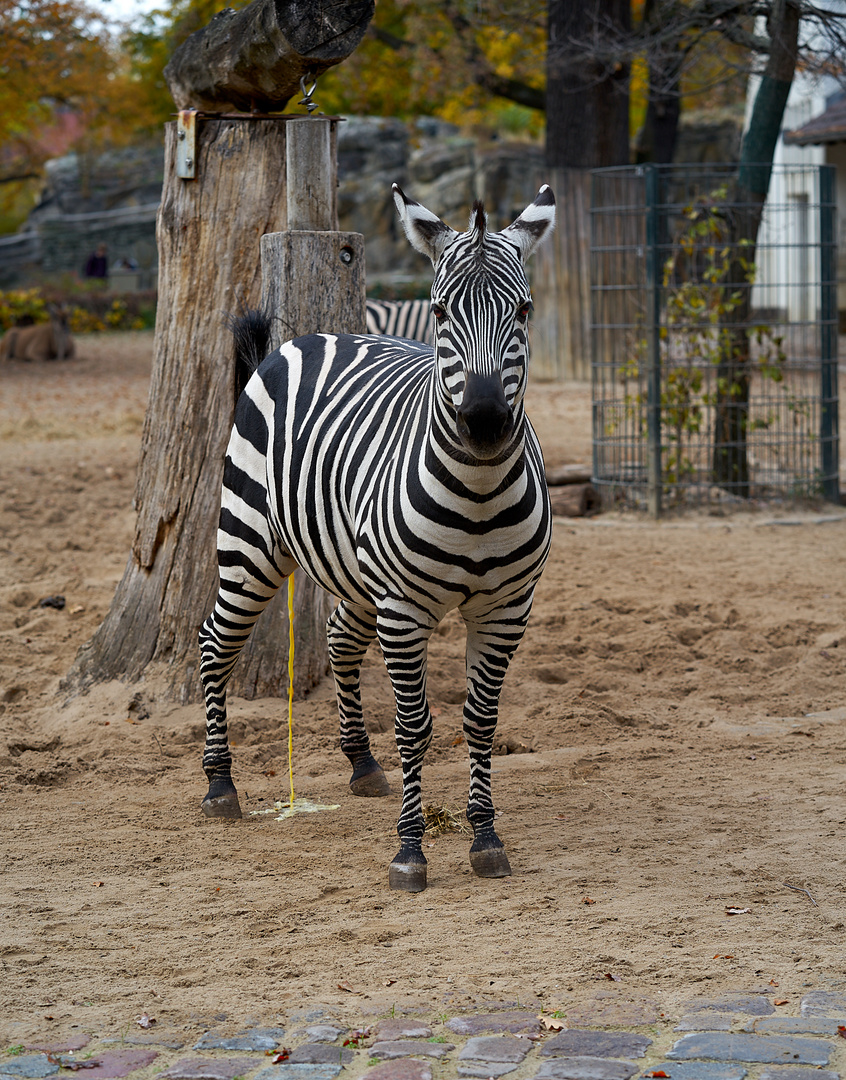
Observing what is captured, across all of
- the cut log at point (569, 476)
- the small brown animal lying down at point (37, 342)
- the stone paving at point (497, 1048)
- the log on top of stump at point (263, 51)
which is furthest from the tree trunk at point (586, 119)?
the stone paving at point (497, 1048)

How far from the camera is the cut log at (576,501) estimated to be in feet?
31.6

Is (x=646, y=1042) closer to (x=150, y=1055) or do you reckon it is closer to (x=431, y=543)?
(x=150, y=1055)

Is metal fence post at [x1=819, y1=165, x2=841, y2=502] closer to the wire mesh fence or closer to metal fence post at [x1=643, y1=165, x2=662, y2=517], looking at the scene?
the wire mesh fence

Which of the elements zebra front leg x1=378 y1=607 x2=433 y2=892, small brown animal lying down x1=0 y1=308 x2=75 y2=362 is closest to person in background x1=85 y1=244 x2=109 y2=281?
small brown animal lying down x1=0 y1=308 x2=75 y2=362

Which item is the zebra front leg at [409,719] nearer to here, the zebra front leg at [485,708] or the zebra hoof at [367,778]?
the zebra front leg at [485,708]

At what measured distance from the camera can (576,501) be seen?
964 cm

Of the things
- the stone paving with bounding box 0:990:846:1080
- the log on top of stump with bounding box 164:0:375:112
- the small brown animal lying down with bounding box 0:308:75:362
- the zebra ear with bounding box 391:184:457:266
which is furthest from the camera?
the small brown animal lying down with bounding box 0:308:75:362

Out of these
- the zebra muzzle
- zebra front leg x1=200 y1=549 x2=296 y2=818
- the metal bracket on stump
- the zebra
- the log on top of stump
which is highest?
the log on top of stump

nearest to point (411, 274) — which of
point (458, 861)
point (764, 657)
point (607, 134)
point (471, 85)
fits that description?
point (471, 85)

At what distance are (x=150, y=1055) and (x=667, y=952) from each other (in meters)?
1.39

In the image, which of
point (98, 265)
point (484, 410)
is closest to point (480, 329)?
point (484, 410)

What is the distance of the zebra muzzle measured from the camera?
10.4ft

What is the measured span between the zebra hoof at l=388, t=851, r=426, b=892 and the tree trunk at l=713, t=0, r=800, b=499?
6.40 metres

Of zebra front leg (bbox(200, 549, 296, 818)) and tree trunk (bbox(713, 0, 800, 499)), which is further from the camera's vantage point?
tree trunk (bbox(713, 0, 800, 499))
